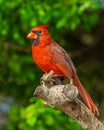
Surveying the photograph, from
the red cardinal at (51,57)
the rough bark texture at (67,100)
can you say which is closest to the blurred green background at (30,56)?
the red cardinal at (51,57)

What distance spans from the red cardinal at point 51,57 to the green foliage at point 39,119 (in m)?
1.47

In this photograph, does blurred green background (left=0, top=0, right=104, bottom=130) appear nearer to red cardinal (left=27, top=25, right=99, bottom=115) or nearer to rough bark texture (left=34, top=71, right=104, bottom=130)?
red cardinal (left=27, top=25, right=99, bottom=115)

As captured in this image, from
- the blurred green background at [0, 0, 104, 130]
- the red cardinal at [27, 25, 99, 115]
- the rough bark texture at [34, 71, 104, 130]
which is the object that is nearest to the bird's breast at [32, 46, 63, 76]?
the red cardinal at [27, 25, 99, 115]

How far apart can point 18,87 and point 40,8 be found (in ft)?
3.41

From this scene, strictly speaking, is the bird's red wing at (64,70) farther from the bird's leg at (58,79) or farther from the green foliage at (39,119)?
the green foliage at (39,119)

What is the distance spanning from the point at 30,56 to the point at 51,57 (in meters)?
2.49

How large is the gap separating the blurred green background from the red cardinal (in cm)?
→ 147

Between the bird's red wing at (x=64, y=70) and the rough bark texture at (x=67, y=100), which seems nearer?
the rough bark texture at (x=67, y=100)

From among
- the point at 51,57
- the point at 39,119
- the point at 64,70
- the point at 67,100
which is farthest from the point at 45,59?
the point at 39,119

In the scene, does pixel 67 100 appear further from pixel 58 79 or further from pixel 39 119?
pixel 39 119

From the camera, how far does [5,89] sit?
6.10 metres

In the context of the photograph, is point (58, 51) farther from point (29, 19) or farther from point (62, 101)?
point (29, 19)

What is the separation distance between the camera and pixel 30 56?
590 cm

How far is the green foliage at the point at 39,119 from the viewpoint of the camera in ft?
16.5
